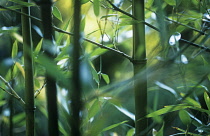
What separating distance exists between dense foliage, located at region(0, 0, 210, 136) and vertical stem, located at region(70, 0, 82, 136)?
47 millimetres

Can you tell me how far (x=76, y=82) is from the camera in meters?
0.20

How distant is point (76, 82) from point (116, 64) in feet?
3.43

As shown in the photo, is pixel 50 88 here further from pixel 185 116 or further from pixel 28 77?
pixel 185 116

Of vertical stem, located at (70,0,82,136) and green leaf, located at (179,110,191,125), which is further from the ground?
vertical stem, located at (70,0,82,136)

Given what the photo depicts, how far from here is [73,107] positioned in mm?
211

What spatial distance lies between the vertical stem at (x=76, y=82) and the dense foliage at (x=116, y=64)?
5 cm

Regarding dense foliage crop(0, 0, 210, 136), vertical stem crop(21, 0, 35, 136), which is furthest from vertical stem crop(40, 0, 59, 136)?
vertical stem crop(21, 0, 35, 136)

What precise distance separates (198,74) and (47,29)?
48cm

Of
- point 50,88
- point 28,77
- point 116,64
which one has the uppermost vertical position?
point 50,88

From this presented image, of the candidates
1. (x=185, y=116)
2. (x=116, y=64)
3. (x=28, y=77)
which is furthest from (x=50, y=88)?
(x=116, y=64)

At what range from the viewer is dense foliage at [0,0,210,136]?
20.7 inches

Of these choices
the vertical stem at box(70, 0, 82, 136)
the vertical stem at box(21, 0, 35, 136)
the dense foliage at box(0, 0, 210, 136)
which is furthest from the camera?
the vertical stem at box(21, 0, 35, 136)

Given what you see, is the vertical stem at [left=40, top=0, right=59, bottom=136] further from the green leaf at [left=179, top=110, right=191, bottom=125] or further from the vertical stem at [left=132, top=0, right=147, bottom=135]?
the green leaf at [left=179, top=110, right=191, bottom=125]

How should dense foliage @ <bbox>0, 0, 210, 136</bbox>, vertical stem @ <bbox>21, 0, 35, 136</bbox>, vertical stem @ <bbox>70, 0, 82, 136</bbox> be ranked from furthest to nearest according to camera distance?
vertical stem @ <bbox>21, 0, 35, 136</bbox> → dense foliage @ <bbox>0, 0, 210, 136</bbox> → vertical stem @ <bbox>70, 0, 82, 136</bbox>
